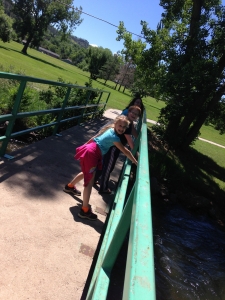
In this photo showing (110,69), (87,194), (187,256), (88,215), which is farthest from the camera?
(110,69)

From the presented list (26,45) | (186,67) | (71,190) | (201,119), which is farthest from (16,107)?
(26,45)

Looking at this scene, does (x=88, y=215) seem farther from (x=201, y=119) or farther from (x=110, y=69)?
(x=110, y=69)

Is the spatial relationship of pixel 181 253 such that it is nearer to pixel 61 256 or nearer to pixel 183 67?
pixel 61 256

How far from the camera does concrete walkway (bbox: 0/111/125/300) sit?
89.1 inches

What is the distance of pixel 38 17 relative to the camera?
183 feet

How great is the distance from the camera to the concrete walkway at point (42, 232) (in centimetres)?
226

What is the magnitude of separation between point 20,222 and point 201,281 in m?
4.03

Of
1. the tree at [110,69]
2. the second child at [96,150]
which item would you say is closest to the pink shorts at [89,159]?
the second child at [96,150]

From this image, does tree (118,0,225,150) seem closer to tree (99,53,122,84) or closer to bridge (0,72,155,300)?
bridge (0,72,155,300)

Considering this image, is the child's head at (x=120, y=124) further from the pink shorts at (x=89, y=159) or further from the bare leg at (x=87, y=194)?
the bare leg at (x=87, y=194)

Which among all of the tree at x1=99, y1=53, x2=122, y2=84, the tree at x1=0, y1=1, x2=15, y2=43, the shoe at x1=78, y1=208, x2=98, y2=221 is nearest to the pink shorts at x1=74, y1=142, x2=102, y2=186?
the shoe at x1=78, y1=208, x2=98, y2=221

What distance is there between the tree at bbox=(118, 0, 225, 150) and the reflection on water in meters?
4.83

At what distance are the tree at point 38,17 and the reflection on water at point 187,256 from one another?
173 feet

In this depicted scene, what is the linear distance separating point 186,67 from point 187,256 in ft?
22.1
